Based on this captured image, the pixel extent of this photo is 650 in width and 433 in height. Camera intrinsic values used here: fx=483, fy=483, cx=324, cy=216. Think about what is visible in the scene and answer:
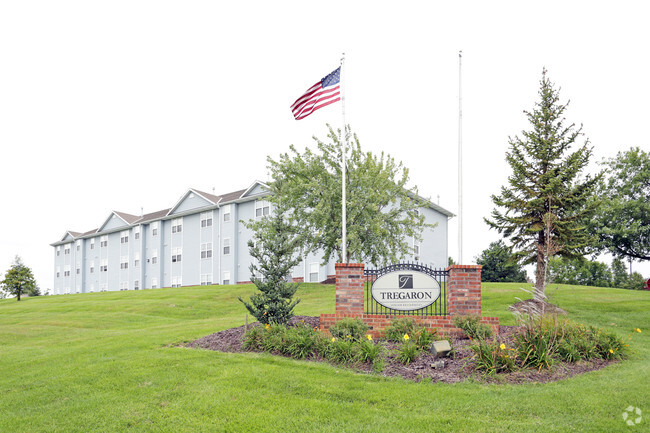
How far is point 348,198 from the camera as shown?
1022 inches

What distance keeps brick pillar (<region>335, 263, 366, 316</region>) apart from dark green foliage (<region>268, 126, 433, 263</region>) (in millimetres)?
13117

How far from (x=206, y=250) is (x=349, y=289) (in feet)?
100

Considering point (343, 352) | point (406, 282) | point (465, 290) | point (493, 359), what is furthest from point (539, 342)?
point (406, 282)

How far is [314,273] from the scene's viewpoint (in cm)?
3388

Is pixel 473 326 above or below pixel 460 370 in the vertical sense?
above

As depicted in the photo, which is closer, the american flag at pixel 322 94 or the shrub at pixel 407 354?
the shrub at pixel 407 354

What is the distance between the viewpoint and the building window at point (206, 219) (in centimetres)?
4062

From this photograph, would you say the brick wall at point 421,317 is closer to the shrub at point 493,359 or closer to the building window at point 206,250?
the shrub at point 493,359

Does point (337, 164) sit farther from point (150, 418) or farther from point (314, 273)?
point (150, 418)

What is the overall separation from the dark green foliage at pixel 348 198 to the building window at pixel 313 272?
5436 millimetres

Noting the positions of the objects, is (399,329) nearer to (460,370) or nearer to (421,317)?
(421,317)

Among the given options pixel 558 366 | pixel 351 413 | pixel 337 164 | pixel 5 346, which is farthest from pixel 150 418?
pixel 337 164

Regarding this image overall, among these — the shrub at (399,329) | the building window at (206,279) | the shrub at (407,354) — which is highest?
the shrub at (399,329)

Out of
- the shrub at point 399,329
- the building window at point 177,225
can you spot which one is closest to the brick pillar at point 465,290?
the shrub at point 399,329
